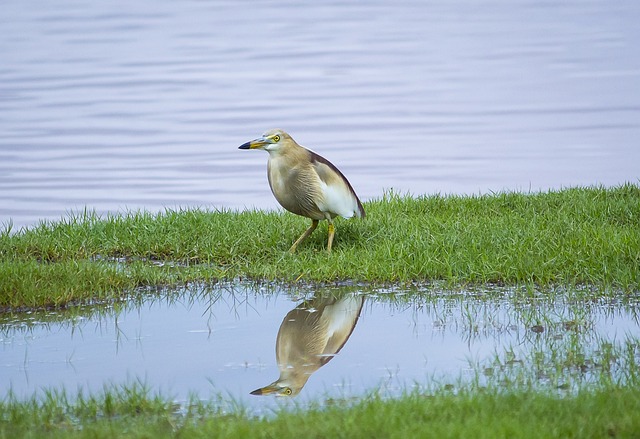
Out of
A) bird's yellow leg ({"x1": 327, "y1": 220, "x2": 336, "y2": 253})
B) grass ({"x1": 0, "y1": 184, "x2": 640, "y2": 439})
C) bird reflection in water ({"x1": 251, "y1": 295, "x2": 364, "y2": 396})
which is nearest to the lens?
grass ({"x1": 0, "y1": 184, "x2": 640, "y2": 439})

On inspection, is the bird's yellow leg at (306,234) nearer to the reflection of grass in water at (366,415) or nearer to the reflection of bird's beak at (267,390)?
the reflection of bird's beak at (267,390)

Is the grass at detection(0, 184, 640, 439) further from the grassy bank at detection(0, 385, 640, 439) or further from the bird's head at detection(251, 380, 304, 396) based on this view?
the bird's head at detection(251, 380, 304, 396)

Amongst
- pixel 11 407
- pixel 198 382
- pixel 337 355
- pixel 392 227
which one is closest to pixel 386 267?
pixel 392 227

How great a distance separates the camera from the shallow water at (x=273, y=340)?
5977 millimetres

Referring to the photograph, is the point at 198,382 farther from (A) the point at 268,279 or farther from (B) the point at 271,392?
(A) the point at 268,279

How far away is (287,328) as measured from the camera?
286 inches

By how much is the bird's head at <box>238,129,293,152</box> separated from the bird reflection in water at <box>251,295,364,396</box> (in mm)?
1678

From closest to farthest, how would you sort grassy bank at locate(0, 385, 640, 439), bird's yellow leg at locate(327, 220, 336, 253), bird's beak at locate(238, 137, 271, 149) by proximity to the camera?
grassy bank at locate(0, 385, 640, 439) → bird's beak at locate(238, 137, 271, 149) → bird's yellow leg at locate(327, 220, 336, 253)

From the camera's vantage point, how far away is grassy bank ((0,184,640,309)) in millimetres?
8484

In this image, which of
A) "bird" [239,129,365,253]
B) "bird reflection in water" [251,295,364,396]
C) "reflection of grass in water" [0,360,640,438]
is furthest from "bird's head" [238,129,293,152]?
"reflection of grass in water" [0,360,640,438]

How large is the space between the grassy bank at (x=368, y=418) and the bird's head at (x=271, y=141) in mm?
3867

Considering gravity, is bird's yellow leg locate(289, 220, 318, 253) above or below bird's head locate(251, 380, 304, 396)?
above

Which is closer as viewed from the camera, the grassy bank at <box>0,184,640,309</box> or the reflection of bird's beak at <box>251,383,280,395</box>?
the reflection of bird's beak at <box>251,383,280,395</box>

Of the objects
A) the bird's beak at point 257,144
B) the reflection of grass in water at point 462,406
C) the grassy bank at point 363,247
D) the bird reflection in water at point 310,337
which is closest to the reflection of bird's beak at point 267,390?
the bird reflection in water at point 310,337
